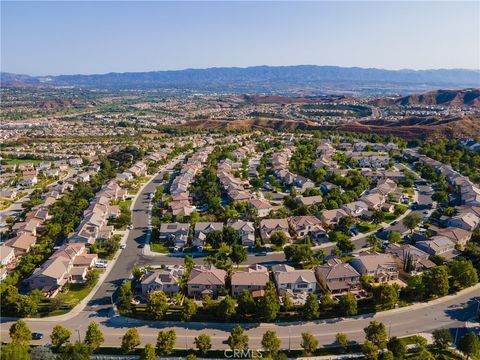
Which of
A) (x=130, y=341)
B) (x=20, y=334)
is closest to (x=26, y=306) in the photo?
(x=20, y=334)

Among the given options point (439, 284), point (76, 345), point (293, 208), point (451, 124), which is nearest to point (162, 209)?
point (293, 208)

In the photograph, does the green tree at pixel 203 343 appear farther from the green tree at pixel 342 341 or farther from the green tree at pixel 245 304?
the green tree at pixel 342 341

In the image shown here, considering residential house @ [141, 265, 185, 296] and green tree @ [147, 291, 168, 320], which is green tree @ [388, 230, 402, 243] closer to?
residential house @ [141, 265, 185, 296]

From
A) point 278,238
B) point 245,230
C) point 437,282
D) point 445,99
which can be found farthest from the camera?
point 445,99

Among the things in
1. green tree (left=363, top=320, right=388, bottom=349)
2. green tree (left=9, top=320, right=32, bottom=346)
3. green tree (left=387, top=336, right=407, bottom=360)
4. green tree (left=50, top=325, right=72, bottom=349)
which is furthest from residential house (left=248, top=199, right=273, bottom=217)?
green tree (left=9, top=320, right=32, bottom=346)

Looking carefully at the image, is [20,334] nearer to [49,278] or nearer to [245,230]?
[49,278]

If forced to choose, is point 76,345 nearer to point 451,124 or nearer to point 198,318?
point 198,318
